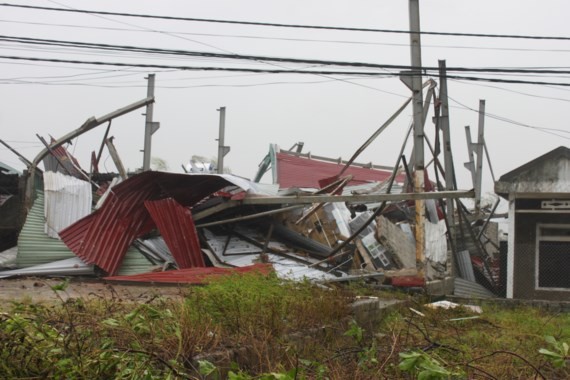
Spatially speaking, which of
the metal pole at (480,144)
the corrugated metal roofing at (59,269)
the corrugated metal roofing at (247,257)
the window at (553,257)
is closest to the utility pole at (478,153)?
the metal pole at (480,144)

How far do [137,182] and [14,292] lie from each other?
5.38m

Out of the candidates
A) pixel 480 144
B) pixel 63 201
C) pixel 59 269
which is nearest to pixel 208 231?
pixel 63 201

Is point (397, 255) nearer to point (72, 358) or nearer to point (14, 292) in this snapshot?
point (14, 292)

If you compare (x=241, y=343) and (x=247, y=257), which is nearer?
(x=241, y=343)

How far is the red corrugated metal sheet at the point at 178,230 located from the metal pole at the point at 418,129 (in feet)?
15.6

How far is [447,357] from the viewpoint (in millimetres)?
6305

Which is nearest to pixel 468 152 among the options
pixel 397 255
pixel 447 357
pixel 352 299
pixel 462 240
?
pixel 462 240

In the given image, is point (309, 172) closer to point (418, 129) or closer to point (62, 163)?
point (62, 163)

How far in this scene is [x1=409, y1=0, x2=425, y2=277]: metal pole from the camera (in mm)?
15198

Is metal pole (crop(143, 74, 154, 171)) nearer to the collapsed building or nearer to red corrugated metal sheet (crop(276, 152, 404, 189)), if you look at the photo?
the collapsed building

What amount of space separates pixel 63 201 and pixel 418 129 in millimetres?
8353

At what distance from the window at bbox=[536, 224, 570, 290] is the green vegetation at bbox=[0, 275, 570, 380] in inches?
279

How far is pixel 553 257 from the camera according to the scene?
1603cm

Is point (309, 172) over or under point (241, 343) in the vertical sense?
over
